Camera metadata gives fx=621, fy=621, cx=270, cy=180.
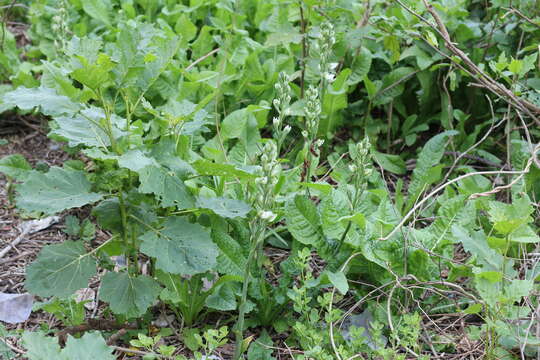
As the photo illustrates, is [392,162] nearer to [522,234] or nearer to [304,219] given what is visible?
[304,219]

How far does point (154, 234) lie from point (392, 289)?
0.88 meters

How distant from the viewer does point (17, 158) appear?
2.75 m

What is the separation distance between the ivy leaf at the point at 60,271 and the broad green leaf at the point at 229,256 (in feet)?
1.61

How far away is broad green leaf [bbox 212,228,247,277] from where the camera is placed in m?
2.38

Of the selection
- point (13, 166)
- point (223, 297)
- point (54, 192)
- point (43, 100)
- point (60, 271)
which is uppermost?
point (43, 100)

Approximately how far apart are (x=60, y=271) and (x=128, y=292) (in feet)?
0.77

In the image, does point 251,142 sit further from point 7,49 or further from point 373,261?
point 7,49

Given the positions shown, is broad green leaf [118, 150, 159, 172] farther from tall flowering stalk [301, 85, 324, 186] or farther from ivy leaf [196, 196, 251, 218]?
tall flowering stalk [301, 85, 324, 186]

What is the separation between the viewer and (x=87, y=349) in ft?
6.17

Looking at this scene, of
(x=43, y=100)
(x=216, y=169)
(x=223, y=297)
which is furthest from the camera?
(x=223, y=297)

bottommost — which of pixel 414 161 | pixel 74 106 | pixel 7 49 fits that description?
pixel 414 161

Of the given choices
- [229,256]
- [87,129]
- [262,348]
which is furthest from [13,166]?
[262,348]

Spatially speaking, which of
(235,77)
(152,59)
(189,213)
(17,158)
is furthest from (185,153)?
(235,77)

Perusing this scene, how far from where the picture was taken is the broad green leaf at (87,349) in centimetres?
185
